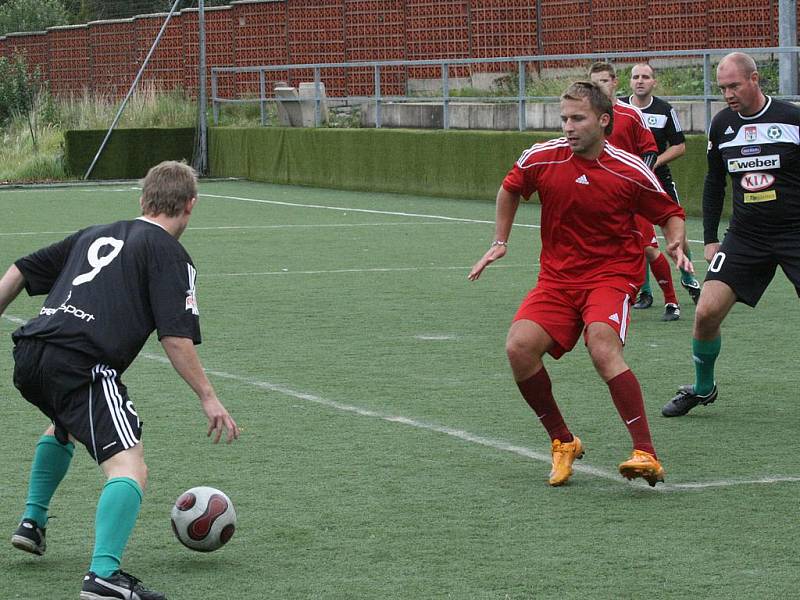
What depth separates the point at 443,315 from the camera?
12.2 metres

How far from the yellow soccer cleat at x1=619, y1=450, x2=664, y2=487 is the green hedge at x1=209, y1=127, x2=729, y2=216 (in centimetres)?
1428

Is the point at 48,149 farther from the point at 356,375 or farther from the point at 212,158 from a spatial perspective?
the point at 356,375

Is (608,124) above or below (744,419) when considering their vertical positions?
above

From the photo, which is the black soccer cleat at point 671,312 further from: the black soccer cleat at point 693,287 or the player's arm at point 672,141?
the player's arm at point 672,141

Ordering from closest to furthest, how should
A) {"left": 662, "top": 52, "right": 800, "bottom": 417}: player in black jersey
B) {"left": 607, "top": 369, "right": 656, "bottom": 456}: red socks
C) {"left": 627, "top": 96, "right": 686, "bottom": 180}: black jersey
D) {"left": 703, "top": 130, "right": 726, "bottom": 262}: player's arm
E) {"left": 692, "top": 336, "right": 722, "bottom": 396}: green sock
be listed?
1. {"left": 607, "top": 369, "right": 656, "bottom": 456}: red socks
2. {"left": 662, "top": 52, "right": 800, "bottom": 417}: player in black jersey
3. {"left": 692, "top": 336, "right": 722, "bottom": 396}: green sock
4. {"left": 703, "top": 130, "right": 726, "bottom": 262}: player's arm
5. {"left": 627, "top": 96, "right": 686, "bottom": 180}: black jersey

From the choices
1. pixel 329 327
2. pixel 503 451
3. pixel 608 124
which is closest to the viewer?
pixel 608 124

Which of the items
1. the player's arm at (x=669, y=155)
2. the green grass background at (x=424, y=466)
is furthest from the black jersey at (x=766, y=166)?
the player's arm at (x=669, y=155)

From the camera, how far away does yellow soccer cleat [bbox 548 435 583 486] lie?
22.5 ft

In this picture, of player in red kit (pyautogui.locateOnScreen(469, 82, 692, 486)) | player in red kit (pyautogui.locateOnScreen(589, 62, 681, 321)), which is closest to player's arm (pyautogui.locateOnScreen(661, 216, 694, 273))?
player in red kit (pyautogui.locateOnScreen(469, 82, 692, 486))

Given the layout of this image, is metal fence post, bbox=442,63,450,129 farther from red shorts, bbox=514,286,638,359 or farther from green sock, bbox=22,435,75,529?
green sock, bbox=22,435,75,529

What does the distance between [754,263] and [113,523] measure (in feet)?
13.7

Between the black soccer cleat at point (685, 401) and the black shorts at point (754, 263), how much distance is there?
0.55 metres

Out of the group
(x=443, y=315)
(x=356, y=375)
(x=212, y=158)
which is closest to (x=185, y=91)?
(x=212, y=158)

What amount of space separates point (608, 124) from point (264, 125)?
25.1m
